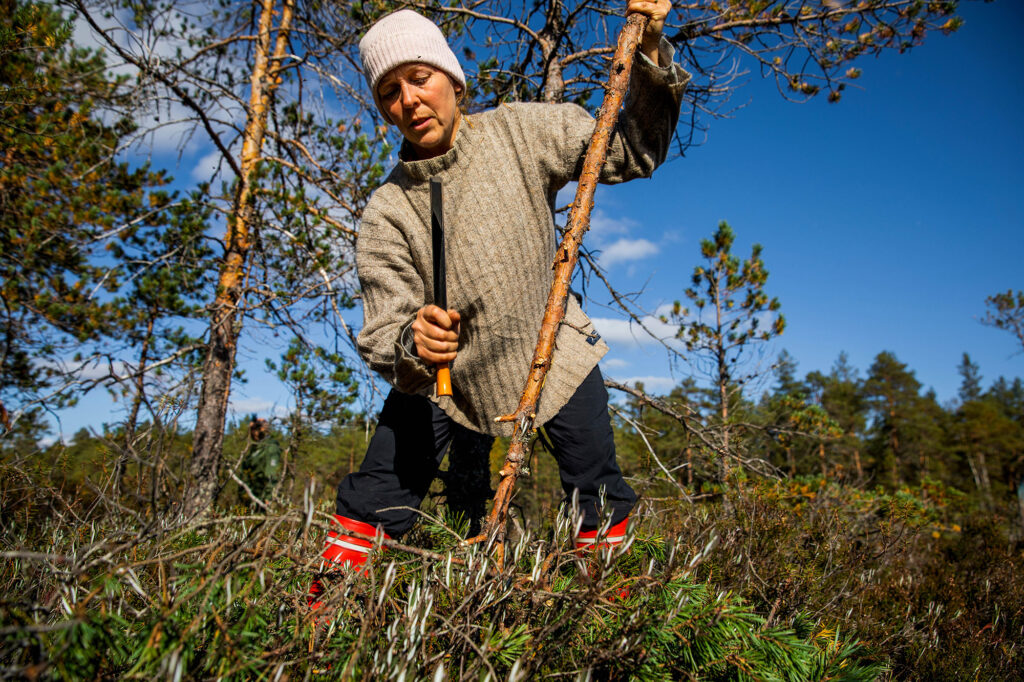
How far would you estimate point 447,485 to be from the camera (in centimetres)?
272

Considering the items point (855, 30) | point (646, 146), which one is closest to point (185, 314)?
point (646, 146)

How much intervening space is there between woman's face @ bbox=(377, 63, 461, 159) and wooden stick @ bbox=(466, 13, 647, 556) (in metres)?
0.59

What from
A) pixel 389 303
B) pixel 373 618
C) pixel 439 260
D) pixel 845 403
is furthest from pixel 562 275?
pixel 845 403

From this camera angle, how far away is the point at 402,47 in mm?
1849

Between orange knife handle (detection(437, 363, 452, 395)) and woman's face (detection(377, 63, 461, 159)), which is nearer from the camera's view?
orange knife handle (detection(437, 363, 452, 395))

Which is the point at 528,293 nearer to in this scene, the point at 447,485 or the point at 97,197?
the point at 447,485

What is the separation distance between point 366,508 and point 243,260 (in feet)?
14.7

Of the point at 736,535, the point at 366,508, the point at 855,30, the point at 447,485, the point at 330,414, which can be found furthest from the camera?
the point at 330,414

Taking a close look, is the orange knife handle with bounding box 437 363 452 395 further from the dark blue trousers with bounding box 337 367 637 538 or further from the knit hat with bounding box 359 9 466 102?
the knit hat with bounding box 359 9 466 102

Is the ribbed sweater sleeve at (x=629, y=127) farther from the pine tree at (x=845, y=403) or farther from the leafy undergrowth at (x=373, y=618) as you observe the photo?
the pine tree at (x=845, y=403)

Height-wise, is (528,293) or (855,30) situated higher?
(855,30)

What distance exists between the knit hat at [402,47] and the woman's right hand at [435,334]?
0.93 m

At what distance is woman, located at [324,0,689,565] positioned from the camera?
5.97 ft

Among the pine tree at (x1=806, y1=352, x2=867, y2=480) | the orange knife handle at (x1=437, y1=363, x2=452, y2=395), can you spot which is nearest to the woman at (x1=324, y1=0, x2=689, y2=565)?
the orange knife handle at (x1=437, y1=363, x2=452, y2=395)
